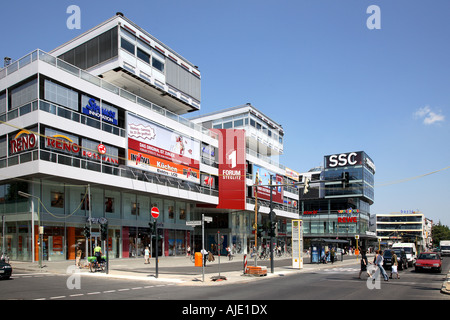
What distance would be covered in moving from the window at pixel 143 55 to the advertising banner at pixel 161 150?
658cm

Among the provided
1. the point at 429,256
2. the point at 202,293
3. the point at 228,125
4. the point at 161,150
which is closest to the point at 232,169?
the point at 228,125

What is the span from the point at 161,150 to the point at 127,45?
430 inches

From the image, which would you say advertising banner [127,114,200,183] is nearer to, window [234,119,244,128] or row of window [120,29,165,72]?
row of window [120,29,165,72]

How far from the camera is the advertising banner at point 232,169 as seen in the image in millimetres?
53469

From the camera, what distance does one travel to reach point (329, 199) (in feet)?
350

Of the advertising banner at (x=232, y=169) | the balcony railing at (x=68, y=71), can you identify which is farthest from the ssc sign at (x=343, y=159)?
the balcony railing at (x=68, y=71)

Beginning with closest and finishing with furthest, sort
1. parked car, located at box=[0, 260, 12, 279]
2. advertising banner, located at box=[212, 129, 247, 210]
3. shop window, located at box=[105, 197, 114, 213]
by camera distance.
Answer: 1. parked car, located at box=[0, 260, 12, 279]
2. shop window, located at box=[105, 197, 114, 213]
3. advertising banner, located at box=[212, 129, 247, 210]

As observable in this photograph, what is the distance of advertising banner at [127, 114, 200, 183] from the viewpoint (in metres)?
39.0

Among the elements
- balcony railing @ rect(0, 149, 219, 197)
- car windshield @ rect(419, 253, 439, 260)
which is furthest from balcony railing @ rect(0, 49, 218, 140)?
car windshield @ rect(419, 253, 439, 260)

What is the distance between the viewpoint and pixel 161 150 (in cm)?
4234

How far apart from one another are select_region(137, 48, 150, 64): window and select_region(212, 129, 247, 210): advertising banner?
48.3 ft

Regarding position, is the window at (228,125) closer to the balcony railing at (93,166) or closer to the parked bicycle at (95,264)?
the balcony railing at (93,166)
